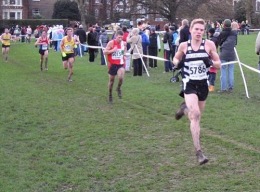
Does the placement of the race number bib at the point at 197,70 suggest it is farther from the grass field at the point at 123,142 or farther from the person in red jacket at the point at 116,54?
the person in red jacket at the point at 116,54

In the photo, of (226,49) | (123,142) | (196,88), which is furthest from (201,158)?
(226,49)

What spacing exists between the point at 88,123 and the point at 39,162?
3273 millimetres

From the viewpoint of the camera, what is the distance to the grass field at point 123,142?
734cm

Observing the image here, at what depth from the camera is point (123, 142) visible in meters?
9.80

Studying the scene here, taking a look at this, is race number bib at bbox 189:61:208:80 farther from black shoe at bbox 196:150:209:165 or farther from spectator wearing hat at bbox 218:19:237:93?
spectator wearing hat at bbox 218:19:237:93

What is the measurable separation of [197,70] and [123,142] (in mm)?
2379

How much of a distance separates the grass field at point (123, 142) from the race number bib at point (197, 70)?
1257 millimetres

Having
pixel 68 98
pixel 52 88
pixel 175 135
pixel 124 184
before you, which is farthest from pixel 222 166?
pixel 52 88

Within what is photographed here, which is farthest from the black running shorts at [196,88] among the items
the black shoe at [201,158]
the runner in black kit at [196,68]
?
the black shoe at [201,158]

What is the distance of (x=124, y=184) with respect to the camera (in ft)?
23.7

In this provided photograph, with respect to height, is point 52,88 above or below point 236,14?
below

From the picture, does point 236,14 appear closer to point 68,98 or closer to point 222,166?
point 68,98

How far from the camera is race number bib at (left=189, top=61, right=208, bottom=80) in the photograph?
315 inches

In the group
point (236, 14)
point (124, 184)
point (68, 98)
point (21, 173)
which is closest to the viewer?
point (124, 184)
